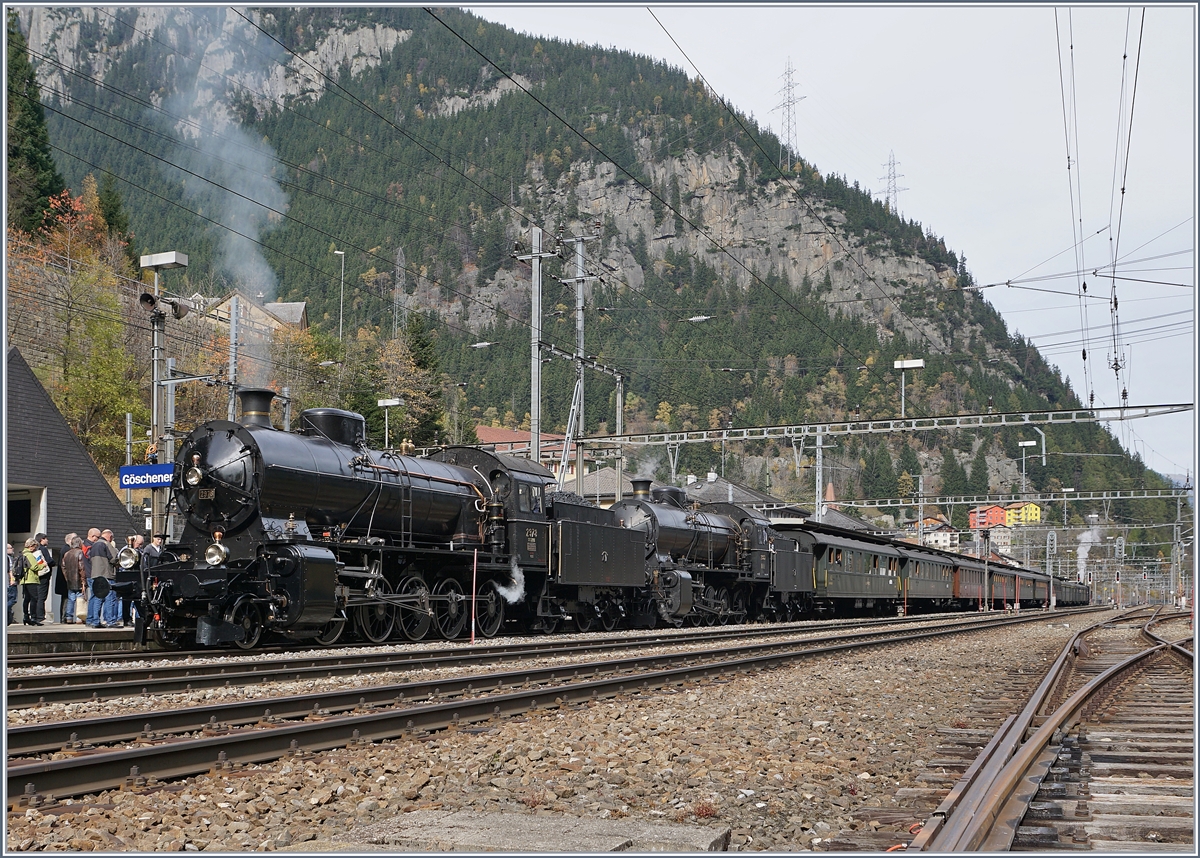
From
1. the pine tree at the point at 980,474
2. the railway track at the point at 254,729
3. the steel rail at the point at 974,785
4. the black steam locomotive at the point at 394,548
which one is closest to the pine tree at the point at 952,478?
the pine tree at the point at 980,474

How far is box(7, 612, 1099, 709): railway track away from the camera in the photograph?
10.6 meters

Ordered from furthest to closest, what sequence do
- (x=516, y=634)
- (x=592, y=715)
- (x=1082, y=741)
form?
(x=516, y=634), (x=592, y=715), (x=1082, y=741)

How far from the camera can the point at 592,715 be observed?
10.5 m

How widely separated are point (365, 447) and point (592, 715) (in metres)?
9.79

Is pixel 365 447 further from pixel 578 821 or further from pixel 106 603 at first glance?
A: pixel 578 821

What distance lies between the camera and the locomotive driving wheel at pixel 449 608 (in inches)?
792

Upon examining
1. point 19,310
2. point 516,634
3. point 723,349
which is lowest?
point 516,634

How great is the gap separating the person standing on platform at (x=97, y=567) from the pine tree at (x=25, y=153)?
39465mm

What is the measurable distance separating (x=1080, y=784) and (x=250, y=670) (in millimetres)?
10078

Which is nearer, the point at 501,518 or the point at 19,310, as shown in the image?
the point at 501,518

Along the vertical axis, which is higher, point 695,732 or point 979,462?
point 979,462

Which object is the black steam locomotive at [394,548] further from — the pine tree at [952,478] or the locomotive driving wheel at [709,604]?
the pine tree at [952,478]

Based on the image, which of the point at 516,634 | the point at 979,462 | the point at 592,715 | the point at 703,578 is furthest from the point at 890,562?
the point at 979,462

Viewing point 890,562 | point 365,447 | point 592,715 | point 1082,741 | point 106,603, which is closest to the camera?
point 1082,741
